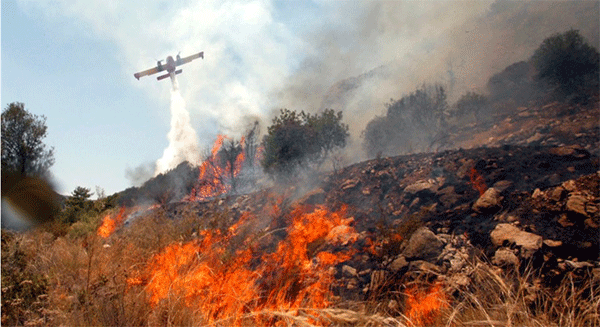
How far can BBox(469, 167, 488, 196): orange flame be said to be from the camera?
1032 cm

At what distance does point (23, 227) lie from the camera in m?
13.4

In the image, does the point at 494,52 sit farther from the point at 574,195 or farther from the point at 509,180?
the point at 574,195

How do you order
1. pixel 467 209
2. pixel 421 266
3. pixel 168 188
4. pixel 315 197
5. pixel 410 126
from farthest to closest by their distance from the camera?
pixel 410 126 < pixel 168 188 < pixel 315 197 < pixel 467 209 < pixel 421 266

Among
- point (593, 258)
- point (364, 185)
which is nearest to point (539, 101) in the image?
point (364, 185)

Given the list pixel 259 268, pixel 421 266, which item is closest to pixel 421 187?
pixel 421 266

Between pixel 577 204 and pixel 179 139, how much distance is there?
40041 mm

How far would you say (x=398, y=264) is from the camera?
6.91 m

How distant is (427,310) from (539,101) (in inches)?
1032

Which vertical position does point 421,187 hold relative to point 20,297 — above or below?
below

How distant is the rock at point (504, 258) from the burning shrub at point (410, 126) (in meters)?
23.7

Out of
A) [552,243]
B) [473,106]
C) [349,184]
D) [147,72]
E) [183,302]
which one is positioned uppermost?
[147,72]

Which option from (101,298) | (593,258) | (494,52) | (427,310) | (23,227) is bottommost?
(593,258)

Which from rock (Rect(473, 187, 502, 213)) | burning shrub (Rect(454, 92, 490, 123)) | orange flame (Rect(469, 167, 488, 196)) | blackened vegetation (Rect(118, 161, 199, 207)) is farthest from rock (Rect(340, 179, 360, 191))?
burning shrub (Rect(454, 92, 490, 123))

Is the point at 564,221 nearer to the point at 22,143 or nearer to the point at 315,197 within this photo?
the point at 315,197
